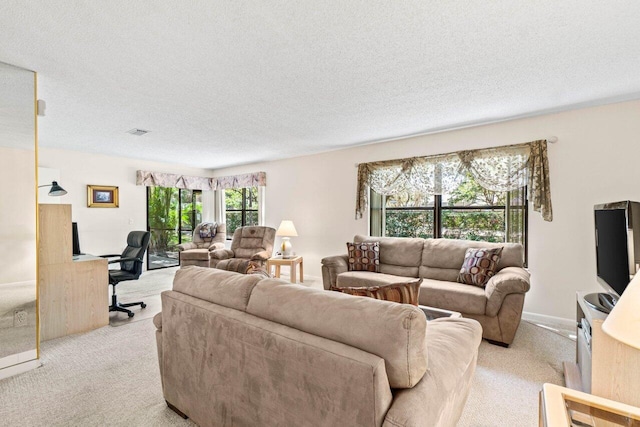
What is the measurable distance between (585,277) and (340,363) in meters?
3.49

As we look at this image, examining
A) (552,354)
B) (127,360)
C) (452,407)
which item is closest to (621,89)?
(552,354)

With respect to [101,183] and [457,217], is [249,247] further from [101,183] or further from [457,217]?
[457,217]

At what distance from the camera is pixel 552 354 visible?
2.61 m

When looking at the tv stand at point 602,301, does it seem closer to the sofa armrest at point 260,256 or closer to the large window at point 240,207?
the sofa armrest at point 260,256

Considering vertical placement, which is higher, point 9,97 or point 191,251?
point 9,97

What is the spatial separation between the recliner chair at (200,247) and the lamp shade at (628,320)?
5750mm

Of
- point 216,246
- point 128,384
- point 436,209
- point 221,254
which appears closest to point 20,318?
point 128,384

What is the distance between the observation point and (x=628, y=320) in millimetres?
762

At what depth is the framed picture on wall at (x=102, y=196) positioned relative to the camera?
539 centimetres

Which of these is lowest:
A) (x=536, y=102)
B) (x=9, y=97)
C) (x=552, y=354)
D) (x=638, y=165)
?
(x=552, y=354)

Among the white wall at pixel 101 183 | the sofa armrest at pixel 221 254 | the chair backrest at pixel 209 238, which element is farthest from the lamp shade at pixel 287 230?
the white wall at pixel 101 183

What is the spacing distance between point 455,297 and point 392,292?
5.51ft

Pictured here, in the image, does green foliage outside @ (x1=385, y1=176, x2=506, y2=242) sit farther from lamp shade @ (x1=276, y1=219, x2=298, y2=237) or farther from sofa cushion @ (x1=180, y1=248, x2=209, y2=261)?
sofa cushion @ (x1=180, y1=248, x2=209, y2=261)

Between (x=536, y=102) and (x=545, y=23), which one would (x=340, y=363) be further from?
(x=536, y=102)
